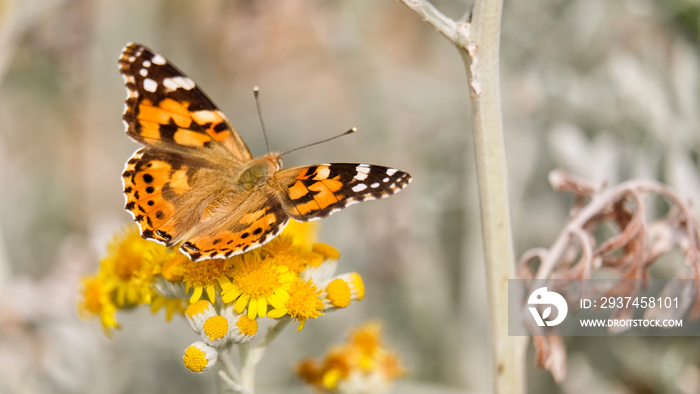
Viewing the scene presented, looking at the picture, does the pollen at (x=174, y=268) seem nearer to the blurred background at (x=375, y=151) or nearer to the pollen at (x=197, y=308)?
the pollen at (x=197, y=308)

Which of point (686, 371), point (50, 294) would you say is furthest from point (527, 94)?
point (50, 294)

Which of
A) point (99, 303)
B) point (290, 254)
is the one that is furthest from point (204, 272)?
point (99, 303)

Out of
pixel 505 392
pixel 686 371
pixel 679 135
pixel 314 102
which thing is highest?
pixel 314 102

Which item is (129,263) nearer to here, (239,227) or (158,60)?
(239,227)

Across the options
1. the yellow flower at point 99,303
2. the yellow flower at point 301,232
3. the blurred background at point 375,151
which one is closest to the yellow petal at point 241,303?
the yellow flower at point 301,232

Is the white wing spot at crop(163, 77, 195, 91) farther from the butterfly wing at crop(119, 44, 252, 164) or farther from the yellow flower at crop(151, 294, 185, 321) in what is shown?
the yellow flower at crop(151, 294, 185, 321)

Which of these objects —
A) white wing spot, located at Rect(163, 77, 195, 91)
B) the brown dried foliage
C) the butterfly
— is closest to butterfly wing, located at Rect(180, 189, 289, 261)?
the butterfly

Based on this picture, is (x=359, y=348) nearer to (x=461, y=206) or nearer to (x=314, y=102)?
(x=461, y=206)

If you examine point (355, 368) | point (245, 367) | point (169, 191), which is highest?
point (169, 191)
